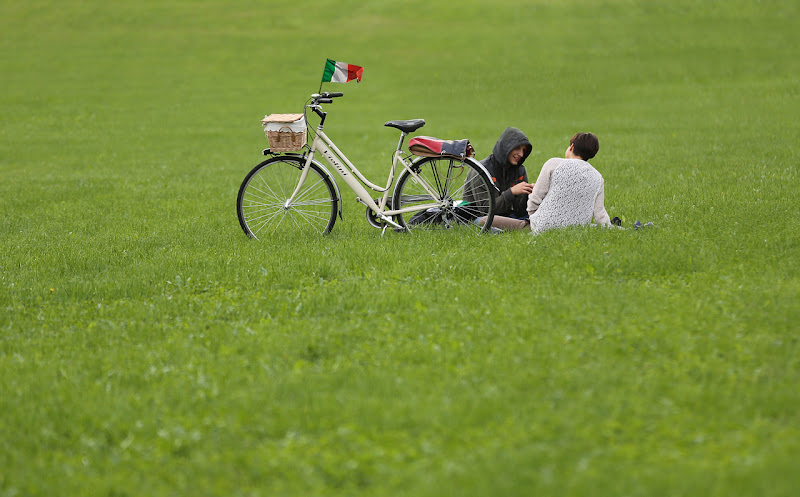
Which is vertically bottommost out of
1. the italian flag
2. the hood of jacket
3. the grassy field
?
the grassy field

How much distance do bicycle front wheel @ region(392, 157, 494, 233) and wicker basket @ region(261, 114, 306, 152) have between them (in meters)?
1.23

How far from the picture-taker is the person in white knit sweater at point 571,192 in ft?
27.2

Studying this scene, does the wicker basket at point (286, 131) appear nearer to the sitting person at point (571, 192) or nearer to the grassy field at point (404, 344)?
the grassy field at point (404, 344)

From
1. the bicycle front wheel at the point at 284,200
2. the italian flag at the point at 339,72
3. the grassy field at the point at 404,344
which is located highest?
the italian flag at the point at 339,72

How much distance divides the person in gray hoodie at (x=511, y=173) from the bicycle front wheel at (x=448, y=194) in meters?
0.11

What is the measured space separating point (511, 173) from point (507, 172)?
5 centimetres

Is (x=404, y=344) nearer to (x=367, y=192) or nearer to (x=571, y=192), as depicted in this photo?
(x=367, y=192)

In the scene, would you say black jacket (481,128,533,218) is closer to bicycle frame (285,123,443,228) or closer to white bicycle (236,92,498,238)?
white bicycle (236,92,498,238)

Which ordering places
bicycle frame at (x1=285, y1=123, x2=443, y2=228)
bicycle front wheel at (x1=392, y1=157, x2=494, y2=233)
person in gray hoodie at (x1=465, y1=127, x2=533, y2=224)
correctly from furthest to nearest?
person in gray hoodie at (x1=465, y1=127, x2=533, y2=224) < bicycle frame at (x1=285, y1=123, x2=443, y2=228) < bicycle front wheel at (x1=392, y1=157, x2=494, y2=233)

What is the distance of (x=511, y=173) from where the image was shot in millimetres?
9453

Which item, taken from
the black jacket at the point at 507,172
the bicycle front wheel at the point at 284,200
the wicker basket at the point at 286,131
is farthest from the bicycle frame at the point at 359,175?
the black jacket at the point at 507,172

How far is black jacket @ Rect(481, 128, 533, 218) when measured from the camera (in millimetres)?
8938

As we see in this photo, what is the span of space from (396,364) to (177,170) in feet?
42.9

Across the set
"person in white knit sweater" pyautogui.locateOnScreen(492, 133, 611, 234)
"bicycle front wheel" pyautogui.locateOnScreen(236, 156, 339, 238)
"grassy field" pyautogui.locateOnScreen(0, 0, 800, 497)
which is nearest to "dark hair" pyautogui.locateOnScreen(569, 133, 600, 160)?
"person in white knit sweater" pyautogui.locateOnScreen(492, 133, 611, 234)
